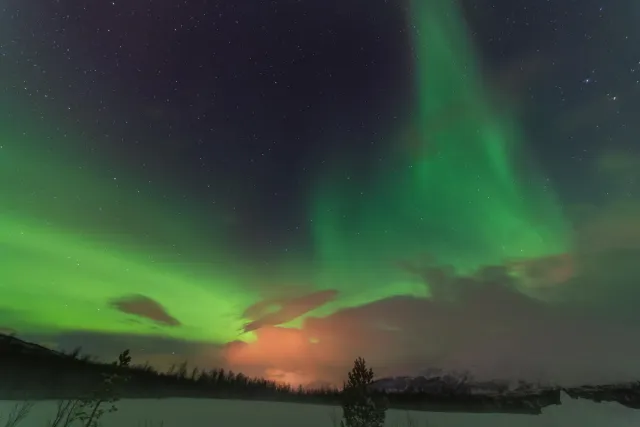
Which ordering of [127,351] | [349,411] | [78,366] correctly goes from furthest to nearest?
[78,366], [349,411], [127,351]

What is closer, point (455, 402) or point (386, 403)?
point (386, 403)

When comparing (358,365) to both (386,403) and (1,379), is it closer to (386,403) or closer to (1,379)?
(386,403)

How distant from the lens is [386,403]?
33.3 metres

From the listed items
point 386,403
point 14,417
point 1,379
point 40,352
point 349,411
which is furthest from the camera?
point 40,352

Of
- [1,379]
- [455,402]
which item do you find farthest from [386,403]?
[455,402]

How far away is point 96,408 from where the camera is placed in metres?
16.9

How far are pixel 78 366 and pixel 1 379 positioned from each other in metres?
12.6

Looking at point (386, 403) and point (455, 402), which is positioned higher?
point (455, 402)

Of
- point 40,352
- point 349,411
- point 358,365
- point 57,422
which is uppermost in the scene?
point 40,352

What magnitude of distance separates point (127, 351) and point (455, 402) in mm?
161575

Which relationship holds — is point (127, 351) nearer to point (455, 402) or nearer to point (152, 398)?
point (152, 398)

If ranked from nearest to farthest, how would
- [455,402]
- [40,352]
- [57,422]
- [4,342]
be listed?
[57,422]
[40,352]
[4,342]
[455,402]

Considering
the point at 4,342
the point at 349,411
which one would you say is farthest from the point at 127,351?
the point at 4,342

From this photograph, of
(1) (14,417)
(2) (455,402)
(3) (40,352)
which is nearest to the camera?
(1) (14,417)
